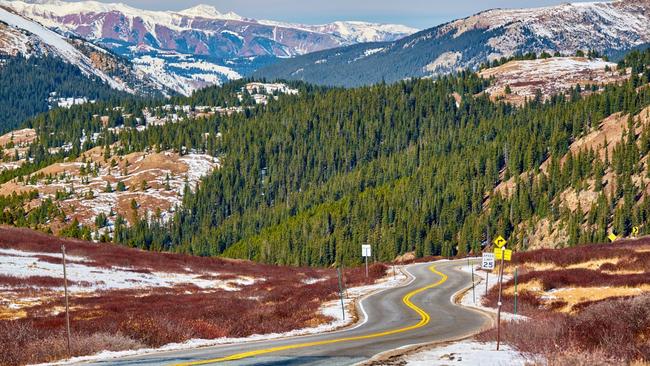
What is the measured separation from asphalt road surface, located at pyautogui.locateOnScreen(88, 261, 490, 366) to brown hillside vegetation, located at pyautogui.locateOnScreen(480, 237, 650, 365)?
12.6 ft

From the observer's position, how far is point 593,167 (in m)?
146

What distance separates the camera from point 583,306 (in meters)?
35.9

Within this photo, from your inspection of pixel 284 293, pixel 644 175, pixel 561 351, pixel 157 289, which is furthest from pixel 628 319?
pixel 644 175

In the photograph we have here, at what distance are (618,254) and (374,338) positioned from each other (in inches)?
1433

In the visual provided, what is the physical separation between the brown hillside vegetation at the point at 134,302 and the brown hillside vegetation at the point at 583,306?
46.5 feet

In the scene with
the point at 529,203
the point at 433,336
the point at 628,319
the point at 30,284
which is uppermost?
the point at 628,319

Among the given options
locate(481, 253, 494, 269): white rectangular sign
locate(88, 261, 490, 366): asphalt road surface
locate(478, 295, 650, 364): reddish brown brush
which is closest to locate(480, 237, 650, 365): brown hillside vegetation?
locate(478, 295, 650, 364): reddish brown brush

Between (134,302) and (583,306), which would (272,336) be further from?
(134,302)

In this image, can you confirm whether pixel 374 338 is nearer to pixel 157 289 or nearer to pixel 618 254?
pixel 618 254

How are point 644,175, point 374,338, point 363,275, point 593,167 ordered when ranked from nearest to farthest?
point 374,338
point 363,275
point 644,175
point 593,167

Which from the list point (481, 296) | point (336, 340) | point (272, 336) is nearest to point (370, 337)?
point (336, 340)

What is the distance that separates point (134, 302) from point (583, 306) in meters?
32.8

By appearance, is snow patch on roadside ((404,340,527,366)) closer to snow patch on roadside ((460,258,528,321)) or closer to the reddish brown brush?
the reddish brown brush

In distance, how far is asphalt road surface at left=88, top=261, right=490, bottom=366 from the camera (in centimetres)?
2259
